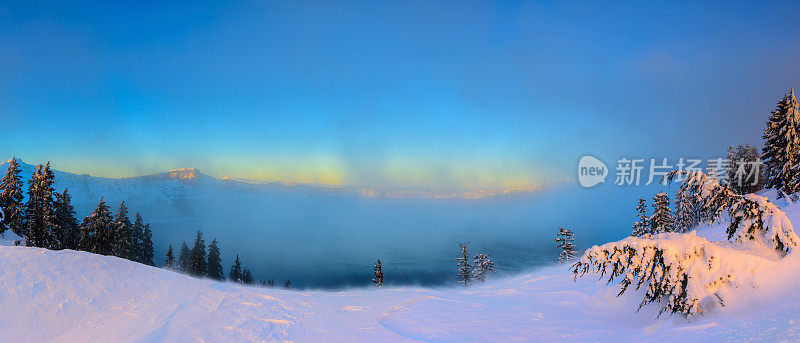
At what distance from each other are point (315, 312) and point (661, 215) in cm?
4307

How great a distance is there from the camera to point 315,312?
1091 cm

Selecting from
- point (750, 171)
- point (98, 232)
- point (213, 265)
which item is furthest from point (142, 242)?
point (750, 171)

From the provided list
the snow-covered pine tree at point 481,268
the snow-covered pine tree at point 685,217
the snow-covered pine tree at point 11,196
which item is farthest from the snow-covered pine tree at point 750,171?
the snow-covered pine tree at point 11,196

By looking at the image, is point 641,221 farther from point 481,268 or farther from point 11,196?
point 11,196

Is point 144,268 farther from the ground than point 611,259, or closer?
closer

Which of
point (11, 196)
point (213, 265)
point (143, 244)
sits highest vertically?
point (11, 196)

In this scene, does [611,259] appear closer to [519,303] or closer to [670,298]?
[670,298]

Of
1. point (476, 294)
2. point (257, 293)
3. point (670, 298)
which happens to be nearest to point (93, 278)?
point (257, 293)

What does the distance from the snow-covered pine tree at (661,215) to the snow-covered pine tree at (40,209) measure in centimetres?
6582

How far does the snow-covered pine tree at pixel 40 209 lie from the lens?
32938 millimetres

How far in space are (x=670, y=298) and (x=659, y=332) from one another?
100cm

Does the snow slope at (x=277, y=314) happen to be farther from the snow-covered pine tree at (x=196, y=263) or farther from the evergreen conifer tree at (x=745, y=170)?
the evergreen conifer tree at (x=745, y=170)

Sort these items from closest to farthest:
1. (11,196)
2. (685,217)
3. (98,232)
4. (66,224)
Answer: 1. (11,196)
2. (98,232)
3. (66,224)
4. (685,217)

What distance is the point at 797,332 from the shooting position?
4.96 m
